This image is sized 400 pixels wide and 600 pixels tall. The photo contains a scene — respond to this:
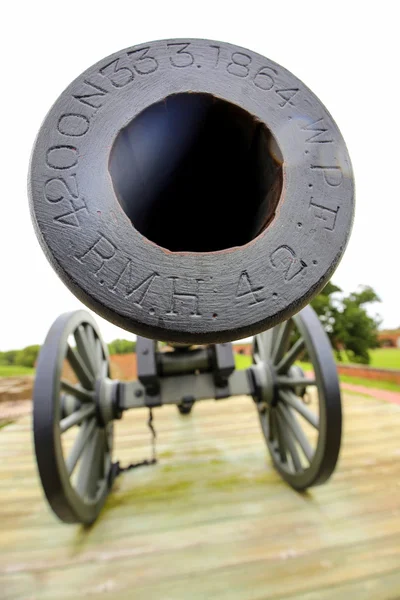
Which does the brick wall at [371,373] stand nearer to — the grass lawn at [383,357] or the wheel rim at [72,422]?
the grass lawn at [383,357]

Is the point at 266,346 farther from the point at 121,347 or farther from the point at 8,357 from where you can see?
the point at 8,357

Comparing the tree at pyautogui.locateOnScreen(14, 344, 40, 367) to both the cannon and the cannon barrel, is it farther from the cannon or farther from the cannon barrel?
the cannon barrel

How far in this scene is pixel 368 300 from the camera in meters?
11.5

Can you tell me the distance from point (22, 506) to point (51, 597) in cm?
77

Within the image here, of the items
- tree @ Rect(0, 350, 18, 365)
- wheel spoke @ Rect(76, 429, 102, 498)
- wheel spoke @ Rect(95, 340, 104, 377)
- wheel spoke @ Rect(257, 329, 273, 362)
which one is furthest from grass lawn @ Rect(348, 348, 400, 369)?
tree @ Rect(0, 350, 18, 365)

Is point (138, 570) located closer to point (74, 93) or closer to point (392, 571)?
point (392, 571)

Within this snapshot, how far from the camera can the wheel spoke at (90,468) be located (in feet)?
6.24

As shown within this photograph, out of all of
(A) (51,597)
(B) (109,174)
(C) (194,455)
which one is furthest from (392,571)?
(B) (109,174)

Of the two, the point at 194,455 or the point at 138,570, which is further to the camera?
the point at 194,455

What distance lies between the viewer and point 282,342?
2.38 meters

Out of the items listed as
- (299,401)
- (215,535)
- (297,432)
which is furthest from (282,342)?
(215,535)

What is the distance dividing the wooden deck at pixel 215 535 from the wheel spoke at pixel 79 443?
30cm

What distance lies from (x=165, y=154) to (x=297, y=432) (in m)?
1.73

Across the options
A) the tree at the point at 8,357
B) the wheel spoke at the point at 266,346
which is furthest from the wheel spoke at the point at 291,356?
the tree at the point at 8,357
